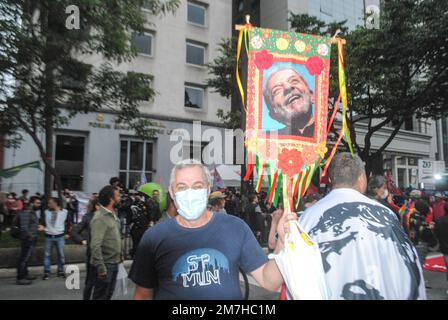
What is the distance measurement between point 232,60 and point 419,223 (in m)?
11.5

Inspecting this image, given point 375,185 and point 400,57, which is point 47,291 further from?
point 400,57

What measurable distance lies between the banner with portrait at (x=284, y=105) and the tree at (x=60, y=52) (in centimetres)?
555

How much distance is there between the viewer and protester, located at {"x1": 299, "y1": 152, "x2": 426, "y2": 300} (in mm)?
2090

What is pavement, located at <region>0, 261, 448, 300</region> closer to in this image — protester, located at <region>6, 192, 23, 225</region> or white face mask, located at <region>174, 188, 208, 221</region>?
white face mask, located at <region>174, 188, 208, 221</region>

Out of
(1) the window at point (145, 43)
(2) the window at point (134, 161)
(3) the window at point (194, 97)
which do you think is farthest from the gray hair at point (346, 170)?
(3) the window at point (194, 97)

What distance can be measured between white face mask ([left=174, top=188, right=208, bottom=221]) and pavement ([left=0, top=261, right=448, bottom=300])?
13.2 feet

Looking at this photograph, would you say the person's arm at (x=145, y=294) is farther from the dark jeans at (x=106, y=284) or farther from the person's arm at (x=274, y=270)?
the dark jeans at (x=106, y=284)

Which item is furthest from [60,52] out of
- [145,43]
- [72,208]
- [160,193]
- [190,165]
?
[145,43]

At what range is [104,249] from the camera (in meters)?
4.80

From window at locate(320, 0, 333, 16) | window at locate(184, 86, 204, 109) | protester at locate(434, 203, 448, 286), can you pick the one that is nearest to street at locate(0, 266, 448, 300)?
protester at locate(434, 203, 448, 286)
